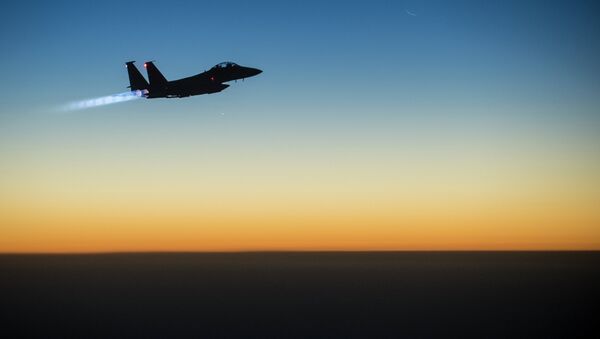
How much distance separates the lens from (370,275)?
17100 centimetres

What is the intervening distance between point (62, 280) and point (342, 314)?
97.7 m

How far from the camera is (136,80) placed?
62.0 m

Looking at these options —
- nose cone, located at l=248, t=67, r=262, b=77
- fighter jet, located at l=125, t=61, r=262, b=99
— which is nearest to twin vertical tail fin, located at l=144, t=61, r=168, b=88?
fighter jet, located at l=125, t=61, r=262, b=99

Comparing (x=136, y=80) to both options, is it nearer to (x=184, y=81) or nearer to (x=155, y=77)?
(x=155, y=77)

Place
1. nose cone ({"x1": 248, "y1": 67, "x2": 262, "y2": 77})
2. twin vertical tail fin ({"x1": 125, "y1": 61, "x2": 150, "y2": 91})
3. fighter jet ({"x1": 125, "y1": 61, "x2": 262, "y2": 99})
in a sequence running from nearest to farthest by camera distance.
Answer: fighter jet ({"x1": 125, "y1": 61, "x2": 262, "y2": 99})
nose cone ({"x1": 248, "y1": 67, "x2": 262, "y2": 77})
twin vertical tail fin ({"x1": 125, "y1": 61, "x2": 150, "y2": 91})

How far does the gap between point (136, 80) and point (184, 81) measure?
6.43 meters

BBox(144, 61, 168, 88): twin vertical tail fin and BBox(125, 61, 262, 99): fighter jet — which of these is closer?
BBox(125, 61, 262, 99): fighter jet

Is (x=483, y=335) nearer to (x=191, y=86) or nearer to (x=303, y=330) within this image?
(x=303, y=330)

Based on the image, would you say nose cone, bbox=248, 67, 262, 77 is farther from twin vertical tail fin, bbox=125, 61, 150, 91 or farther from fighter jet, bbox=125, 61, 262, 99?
twin vertical tail fin, bbox=125, 61, 150, 91

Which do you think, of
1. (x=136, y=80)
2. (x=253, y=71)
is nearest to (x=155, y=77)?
(x=136, y=80)

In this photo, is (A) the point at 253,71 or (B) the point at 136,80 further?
(B) the point at 136,80

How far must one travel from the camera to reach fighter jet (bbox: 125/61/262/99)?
58.9 metres

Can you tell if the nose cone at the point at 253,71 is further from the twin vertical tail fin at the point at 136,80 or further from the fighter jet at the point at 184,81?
the twin vertical tail fin at the point at 136,80

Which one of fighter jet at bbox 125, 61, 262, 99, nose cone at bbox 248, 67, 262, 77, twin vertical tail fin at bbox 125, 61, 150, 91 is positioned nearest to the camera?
fighter jet at bbox 125, 61, 262, 99
